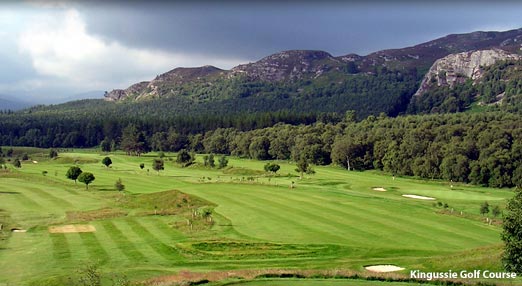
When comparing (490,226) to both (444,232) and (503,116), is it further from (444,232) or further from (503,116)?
(503,116)

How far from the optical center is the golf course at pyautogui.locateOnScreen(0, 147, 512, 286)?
37.2 m

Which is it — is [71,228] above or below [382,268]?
above

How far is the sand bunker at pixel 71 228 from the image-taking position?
54278 mm

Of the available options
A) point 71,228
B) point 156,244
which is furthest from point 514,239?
point 71,228

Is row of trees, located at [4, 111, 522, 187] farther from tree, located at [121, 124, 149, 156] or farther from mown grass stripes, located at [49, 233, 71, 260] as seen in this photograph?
mown grass stripes, located at [49, 233, 71, 260]

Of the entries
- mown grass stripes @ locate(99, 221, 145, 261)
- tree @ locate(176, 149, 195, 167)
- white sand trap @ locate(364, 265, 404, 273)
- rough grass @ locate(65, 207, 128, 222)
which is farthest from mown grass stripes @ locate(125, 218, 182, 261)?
tree @ locate(176, 149, 195, 167)

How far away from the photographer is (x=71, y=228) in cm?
5538

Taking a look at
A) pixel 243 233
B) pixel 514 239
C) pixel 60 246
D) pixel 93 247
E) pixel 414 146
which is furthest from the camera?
pixel 414 146

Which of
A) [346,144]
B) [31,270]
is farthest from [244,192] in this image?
[346,144]

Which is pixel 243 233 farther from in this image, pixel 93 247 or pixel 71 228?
pixel 71 228

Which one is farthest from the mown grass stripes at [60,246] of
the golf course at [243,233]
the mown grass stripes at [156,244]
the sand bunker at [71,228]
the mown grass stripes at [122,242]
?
the mown grass stripes at [156,244]

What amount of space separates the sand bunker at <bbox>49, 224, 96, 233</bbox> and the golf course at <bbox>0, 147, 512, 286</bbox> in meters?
0.11

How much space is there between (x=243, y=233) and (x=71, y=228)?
64.9ft

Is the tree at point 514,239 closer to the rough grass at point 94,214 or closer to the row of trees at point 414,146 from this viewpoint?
the rough grass at point 94,214
